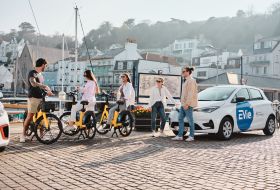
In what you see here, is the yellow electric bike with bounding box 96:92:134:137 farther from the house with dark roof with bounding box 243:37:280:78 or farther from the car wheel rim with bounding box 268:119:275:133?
the house with dark roof with bounding box 243:37:280:78

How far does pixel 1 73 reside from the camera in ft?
324

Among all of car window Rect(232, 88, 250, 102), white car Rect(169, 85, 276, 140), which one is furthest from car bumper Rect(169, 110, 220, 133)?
car window Rect(232, 88, 250, 102)

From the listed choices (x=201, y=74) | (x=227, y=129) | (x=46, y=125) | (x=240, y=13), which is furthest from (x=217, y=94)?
(x=240, y=13)

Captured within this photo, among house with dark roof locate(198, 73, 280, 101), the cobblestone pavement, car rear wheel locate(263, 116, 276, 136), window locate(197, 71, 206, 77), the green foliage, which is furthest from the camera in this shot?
the green foliage

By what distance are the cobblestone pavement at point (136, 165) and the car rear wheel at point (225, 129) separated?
1091mm

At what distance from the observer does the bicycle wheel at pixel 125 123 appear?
11.2 meters

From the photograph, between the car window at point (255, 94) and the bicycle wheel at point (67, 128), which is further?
the car window at point (255, 94)

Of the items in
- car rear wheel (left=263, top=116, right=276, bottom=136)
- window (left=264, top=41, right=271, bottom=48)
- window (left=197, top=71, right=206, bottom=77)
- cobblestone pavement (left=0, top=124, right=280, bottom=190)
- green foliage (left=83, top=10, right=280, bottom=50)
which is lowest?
cobblestone pavement (left=0, top=124, right=280, bottom=190)

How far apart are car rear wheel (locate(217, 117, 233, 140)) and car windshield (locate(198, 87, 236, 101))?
72 centimetres

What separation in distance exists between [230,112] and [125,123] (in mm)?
3067

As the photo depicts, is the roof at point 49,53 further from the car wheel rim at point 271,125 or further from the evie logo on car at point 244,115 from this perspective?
the evie logo on car at point 244,115

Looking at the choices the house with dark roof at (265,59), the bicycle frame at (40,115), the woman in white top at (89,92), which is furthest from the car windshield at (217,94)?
the house with dark roof at (265,59)

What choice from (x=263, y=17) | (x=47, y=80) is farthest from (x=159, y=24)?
(x=47, y=80)

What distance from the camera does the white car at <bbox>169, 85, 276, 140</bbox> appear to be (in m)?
10.9
